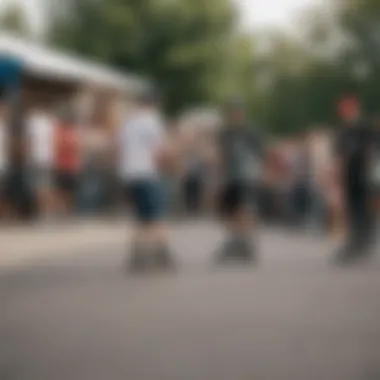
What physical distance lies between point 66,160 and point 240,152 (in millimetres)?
1489

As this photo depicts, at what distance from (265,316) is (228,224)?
135 inches

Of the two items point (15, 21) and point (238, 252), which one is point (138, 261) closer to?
point (238, 252)

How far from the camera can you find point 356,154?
30.1 feet

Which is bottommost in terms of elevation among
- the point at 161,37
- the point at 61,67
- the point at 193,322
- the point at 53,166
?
the point at 193,322

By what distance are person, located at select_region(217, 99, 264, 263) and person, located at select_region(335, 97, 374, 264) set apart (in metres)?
0.60

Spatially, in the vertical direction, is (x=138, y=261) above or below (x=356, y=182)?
below

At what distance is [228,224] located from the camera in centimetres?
977

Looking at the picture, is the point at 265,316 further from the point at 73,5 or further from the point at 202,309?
the point at 73,5

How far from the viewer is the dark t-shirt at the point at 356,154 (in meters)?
8.83

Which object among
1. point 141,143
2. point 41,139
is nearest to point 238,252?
point 141,143

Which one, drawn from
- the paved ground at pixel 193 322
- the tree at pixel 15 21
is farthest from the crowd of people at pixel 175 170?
the tree at pixel 15 21

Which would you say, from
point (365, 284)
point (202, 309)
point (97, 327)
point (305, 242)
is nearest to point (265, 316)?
point (202, 309)

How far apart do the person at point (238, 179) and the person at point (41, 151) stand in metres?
1.26

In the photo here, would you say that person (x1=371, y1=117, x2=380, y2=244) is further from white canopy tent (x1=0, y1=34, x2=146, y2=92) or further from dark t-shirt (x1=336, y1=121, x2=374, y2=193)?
white canopy tent (x1=0, y1=34, x2=146, y2=92)
